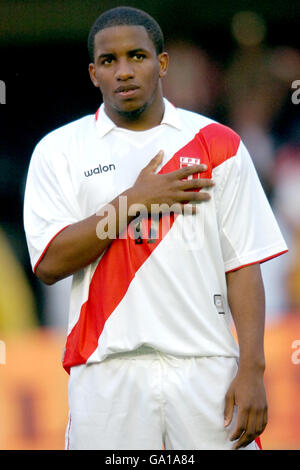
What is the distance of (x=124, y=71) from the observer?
2.54 m

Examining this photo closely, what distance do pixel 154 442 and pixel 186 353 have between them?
0.27m

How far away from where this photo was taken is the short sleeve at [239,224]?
8.39ft

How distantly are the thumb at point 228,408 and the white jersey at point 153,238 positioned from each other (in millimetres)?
123

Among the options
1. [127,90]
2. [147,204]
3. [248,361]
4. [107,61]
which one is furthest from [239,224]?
[107,61]

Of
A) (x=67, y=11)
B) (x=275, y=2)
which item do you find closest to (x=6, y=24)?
(x=67, y=11)

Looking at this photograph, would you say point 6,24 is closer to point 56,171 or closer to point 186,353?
point 56,171

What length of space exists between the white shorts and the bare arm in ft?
0.98

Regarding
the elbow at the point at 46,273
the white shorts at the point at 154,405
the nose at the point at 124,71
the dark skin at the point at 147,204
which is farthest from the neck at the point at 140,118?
the white shorts at the point at 154,405

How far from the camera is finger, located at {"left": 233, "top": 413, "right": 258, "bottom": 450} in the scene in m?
2.46

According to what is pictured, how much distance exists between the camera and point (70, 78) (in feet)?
16.8

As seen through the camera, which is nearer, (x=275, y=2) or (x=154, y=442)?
(x=154, y=442)

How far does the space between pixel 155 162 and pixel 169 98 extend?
241 centimetres

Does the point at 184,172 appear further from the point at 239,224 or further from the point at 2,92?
the point at 2,92
